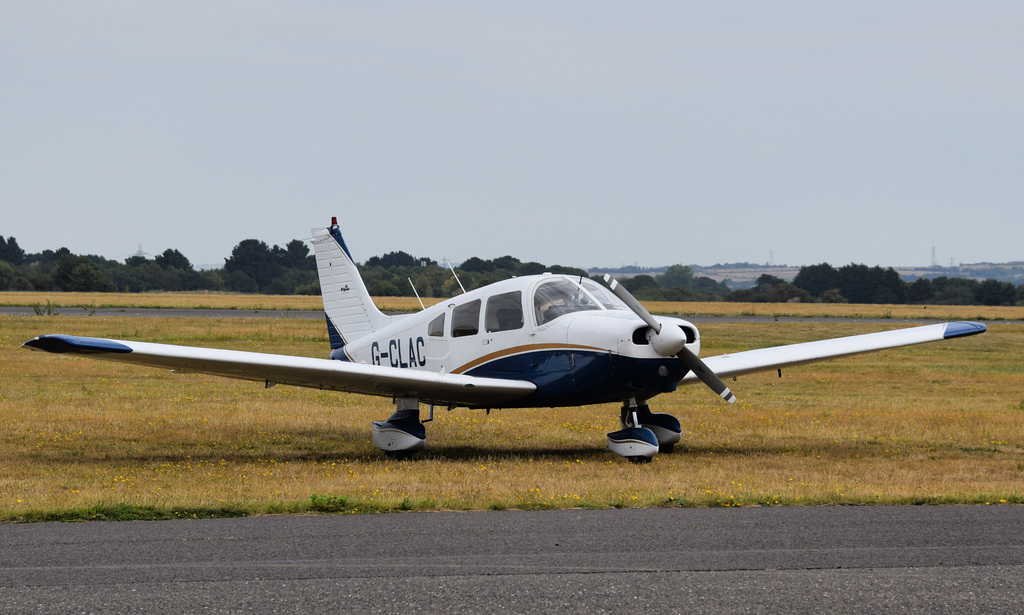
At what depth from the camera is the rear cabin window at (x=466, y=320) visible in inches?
552

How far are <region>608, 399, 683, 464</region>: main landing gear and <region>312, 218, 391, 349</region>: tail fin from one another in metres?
5.43

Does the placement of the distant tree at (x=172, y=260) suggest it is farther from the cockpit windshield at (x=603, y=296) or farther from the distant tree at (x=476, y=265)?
the cockpit windshield at (x=603, y=296)

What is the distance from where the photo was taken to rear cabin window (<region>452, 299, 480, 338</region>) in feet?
46.0

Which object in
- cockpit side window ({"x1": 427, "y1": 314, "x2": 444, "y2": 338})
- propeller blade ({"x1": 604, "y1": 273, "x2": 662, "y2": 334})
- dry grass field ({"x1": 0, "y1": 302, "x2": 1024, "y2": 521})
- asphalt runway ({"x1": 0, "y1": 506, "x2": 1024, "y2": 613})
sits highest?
propeller blade ({"x1": 604, "y1": 273, "x2": 662, "y2": 334})

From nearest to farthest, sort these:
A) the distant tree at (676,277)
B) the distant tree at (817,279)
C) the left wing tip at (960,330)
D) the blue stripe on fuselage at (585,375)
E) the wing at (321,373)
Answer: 1. the wing at (321,373)
2. the blue stripe on fuselage at (585,375)
3. the left wing tip at (960,330)
4. the distant tree at (676,277)
5. the distant tree at (817,279)

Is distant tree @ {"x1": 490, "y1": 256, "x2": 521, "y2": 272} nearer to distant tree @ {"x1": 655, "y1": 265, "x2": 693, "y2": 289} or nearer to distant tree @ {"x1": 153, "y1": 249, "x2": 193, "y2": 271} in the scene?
distant tree @ {"x1": 655, "y1": 265, "x2": 693, "y2": 289}

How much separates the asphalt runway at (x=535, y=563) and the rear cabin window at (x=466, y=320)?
5215 mm

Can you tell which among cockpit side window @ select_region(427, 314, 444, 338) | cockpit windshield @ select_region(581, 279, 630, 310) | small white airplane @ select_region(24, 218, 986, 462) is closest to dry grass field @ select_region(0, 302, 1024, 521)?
small white airplane @ select_region(24, 218, 986, 462)

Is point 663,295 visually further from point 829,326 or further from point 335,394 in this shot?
point 335,394

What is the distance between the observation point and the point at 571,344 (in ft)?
42.4

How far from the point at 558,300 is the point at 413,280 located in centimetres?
8217

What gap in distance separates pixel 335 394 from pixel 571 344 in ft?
34.6

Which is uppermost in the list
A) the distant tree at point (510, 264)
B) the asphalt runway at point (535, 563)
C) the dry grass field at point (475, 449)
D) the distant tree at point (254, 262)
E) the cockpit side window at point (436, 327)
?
the distant tree at point (254, 262)

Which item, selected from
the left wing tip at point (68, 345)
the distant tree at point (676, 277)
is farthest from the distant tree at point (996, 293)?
the left wing tip at point (68, 345)
